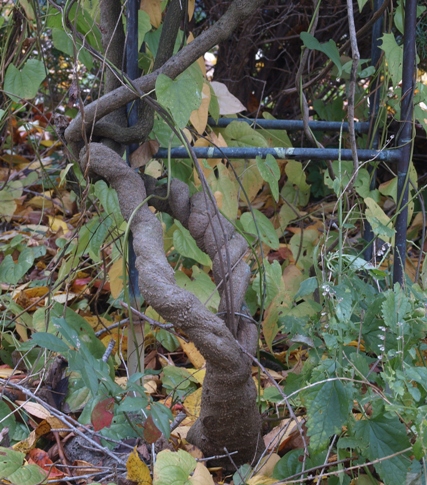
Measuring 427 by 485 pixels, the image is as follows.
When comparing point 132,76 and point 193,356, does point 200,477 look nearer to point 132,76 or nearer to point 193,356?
point 193,356

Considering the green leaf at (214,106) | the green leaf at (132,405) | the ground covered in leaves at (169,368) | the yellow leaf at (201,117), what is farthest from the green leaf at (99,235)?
the green leaf at (132,405)

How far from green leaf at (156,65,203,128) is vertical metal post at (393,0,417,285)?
0.56 meters

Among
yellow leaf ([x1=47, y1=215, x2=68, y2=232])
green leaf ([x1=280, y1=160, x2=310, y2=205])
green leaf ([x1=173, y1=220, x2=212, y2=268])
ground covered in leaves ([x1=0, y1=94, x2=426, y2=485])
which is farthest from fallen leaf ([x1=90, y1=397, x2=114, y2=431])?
yellow leaf ([x1=47, y1=215, x2=68, y2=232])

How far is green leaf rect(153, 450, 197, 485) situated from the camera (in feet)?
2.80

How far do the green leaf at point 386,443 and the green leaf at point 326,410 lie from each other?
4 centimetres

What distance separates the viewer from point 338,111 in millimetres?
2127

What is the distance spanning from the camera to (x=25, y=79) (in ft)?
4.42

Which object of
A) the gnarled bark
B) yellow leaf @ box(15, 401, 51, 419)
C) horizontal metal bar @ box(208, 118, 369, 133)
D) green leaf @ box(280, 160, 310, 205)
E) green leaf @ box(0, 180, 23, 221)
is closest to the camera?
the gnarled bark

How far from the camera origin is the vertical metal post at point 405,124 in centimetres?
138

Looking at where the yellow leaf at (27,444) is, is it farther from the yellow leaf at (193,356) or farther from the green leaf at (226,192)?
the green leaf at (226,192)

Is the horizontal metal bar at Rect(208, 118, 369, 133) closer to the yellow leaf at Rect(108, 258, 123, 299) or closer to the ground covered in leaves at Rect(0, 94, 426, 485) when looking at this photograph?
the ground covered in leaves at Rect(0, 94, 426, 485)

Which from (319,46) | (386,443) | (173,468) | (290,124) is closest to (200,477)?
(173,468)

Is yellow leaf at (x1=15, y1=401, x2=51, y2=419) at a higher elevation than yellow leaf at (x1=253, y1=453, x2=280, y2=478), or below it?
higher

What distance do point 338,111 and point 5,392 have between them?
56.4 inches
